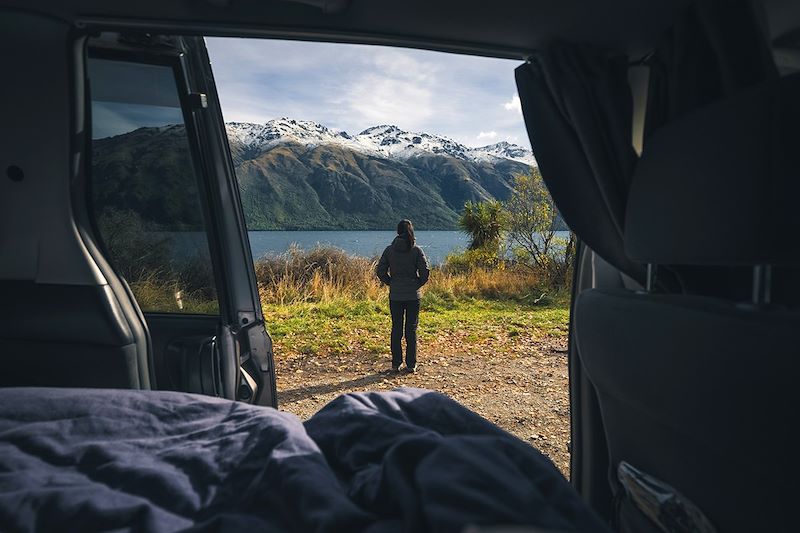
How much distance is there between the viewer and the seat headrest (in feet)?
3.02

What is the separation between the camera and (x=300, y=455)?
1.26m

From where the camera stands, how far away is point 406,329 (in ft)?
19.9

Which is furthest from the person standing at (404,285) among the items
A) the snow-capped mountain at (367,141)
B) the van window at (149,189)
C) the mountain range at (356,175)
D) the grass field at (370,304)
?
the snow-capped mountain at (367,141)

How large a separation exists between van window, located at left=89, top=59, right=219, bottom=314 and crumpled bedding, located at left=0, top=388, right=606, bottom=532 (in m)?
1.15

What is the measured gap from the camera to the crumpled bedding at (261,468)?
3.06 feet

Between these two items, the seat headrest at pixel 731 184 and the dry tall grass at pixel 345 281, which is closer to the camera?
the seat headrest at pixel 731 184

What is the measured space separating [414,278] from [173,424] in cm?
459

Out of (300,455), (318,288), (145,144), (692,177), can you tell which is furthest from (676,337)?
(318,288)

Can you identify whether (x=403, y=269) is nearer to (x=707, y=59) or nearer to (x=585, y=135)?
(x=585, y=135)

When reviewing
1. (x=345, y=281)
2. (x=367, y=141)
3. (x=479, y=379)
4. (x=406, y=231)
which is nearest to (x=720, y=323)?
(x=479, y=379)

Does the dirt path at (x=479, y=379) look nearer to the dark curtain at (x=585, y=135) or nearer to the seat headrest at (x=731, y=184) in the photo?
the dark curtain at (x=585, y=135)

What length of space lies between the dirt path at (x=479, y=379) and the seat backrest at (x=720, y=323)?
2.35 metres

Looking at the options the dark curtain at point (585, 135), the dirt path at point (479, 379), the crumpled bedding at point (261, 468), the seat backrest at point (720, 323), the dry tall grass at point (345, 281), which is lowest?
the dirt path at point (479, 379)

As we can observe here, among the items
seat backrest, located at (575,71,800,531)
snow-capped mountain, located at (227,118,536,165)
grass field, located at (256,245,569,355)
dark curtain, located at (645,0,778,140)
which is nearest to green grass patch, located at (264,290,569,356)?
grass field, located at (256,245,569,355)
